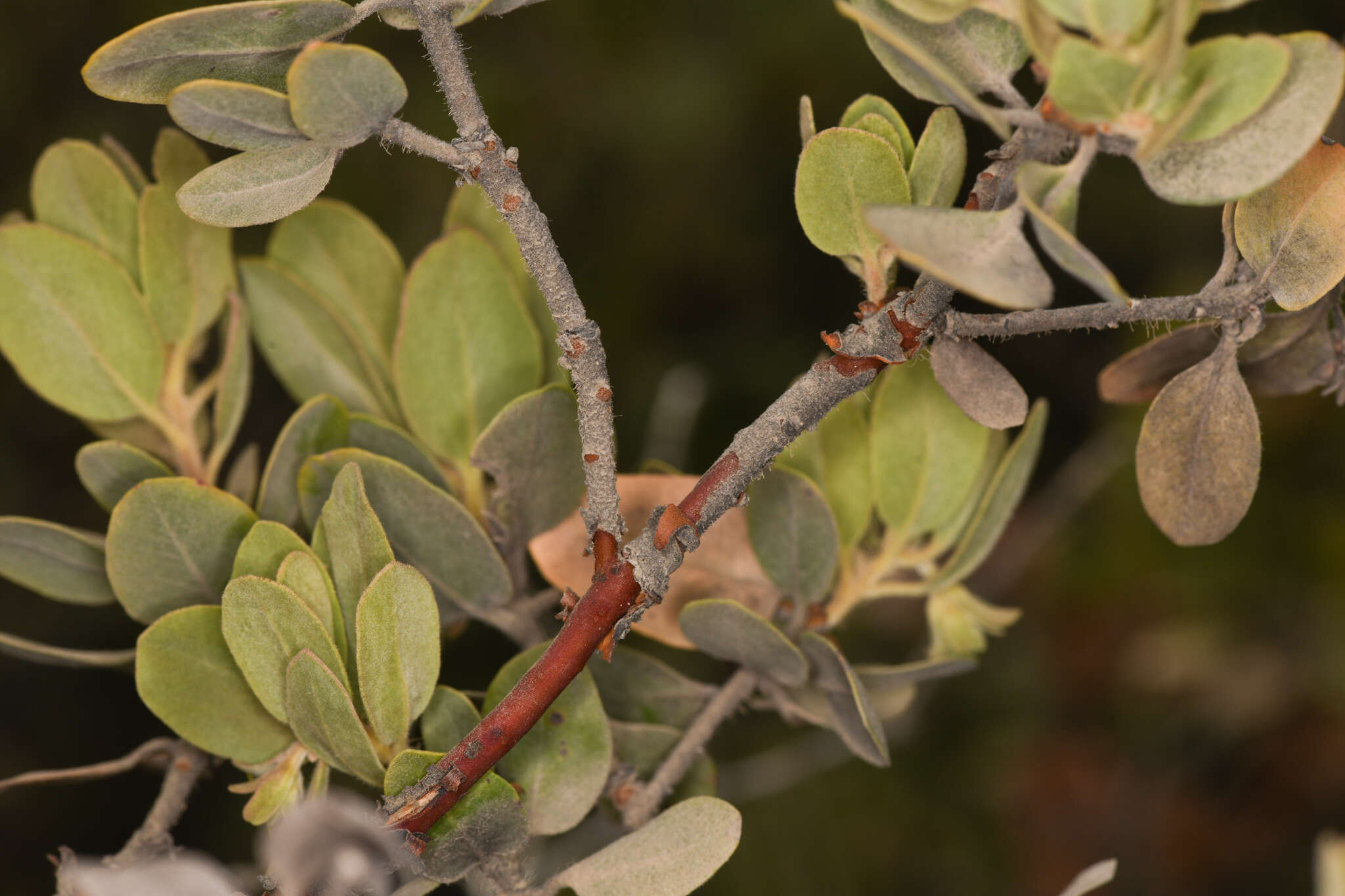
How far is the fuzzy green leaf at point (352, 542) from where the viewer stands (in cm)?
36

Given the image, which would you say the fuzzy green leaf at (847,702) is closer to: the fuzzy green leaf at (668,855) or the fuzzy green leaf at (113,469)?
the fuzzy green leaf at (668,855)

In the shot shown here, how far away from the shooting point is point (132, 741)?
0.89m

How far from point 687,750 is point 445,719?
0.11 m

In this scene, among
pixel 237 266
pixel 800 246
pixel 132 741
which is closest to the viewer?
pixel 237 266

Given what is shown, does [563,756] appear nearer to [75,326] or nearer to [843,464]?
[843,464]

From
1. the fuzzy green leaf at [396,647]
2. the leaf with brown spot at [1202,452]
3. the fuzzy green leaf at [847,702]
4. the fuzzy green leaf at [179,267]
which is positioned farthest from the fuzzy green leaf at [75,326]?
the leaf with brown spot at [1202,452]

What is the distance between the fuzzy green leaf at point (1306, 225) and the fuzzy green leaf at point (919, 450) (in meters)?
0.14

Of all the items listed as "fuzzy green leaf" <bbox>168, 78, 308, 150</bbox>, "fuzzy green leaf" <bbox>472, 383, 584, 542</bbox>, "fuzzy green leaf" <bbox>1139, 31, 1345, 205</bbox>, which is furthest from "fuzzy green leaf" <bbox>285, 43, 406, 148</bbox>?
"fuzzy green leaf" <bbox>1139, 31, 1345, 205</bbox>

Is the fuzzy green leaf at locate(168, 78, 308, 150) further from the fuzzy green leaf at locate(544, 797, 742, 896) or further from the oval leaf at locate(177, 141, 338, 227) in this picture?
the fuzzy green leaf at locate(544, 797, 742, 896)

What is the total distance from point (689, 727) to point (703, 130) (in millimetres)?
740

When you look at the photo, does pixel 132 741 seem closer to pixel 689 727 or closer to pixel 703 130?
pixel 689 727

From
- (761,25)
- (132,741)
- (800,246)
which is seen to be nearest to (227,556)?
(132,741)

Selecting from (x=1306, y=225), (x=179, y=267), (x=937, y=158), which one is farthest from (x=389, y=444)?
(x=1306, y=225)

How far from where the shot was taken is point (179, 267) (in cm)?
50
